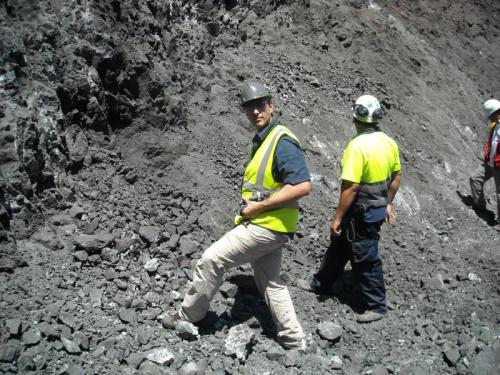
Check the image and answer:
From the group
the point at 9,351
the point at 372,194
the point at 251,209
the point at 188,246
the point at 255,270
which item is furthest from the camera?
the point at 188,246

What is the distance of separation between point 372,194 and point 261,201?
131cm

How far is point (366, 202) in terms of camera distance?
4477mm

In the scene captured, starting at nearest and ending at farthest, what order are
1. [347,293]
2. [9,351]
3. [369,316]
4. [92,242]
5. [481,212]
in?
[9,351] → [92,242] → [369,316] → [347,293] → [481,212]

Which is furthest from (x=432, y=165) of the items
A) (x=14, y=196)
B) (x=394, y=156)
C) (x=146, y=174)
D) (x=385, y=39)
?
(x=14, y=196)

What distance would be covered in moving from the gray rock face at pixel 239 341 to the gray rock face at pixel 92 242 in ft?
4.56

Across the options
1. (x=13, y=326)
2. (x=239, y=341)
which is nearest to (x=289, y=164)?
(x=239, y=341)

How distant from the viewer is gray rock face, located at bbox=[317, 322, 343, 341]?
14.4 ft

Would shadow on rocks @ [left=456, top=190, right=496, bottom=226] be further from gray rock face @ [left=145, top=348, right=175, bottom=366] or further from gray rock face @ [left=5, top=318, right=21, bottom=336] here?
gray rock face @ [left=5, top=318, right=21, bottom=336]

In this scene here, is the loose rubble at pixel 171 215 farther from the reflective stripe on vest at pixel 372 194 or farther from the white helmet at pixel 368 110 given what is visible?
the white helmet at pixel 368 110

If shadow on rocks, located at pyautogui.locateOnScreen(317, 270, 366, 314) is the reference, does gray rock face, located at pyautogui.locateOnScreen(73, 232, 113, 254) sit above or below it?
above

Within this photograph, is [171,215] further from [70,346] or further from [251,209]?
[70,346]

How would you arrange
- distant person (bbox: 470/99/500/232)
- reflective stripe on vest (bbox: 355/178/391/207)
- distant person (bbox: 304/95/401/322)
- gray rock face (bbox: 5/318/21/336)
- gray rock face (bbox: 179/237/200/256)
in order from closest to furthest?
1. gray rock face (bbox: 5/318/21/336)
2. distant person (bbox: 304/95/401/322)
3. reflective stripe on vest (bbox: 355/178/391/207)
4. gray rock face (bbox: 179/237/200/256)
5. distant person (bbox: 470/99/500/232)

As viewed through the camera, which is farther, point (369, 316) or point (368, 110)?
point (369, 316)

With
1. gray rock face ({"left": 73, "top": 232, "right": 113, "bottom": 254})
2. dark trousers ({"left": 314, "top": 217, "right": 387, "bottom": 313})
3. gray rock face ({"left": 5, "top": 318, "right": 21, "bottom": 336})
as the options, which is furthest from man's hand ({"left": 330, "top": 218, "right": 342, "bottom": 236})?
gray rock face ({"left": 5, "top": 318, "right": 21, "bottom": 336})
